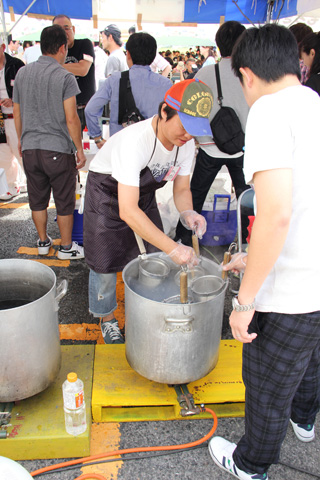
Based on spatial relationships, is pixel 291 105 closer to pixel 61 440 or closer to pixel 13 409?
pixel 61 440

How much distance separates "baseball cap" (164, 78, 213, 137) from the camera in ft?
5.72

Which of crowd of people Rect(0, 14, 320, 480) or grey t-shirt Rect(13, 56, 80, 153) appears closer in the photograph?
crowd of people Rect(0, 14, 320, 480)

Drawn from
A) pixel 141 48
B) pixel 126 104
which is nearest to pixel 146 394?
pixel 126 104

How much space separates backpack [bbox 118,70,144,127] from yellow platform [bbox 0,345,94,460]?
2.44 meters

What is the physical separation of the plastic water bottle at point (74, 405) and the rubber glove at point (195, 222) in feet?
3.50

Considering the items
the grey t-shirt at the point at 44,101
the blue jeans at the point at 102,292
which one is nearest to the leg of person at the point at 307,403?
the blue jeans at the point at 102,292

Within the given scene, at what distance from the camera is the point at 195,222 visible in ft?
7.57

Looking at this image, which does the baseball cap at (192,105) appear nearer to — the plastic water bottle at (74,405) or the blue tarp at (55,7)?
the plastic water bottle at (74,405)

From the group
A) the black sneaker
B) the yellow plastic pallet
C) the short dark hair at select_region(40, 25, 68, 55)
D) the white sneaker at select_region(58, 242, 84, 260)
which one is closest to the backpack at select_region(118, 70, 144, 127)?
the short dark hair at select_region(40, 25, 68, 55)

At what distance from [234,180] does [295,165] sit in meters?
2.57

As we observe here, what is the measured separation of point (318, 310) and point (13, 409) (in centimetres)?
158

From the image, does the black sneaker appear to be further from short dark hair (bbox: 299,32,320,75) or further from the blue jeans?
short dark hair (bbox: 299,32,320,75)

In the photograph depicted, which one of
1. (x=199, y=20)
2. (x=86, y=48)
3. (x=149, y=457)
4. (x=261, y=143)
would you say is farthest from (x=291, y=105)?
(x=199, y=20)

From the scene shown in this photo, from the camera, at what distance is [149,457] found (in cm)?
187
